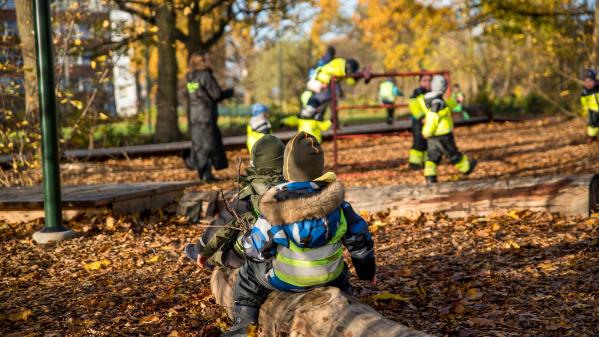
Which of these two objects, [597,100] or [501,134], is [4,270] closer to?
[597,100]

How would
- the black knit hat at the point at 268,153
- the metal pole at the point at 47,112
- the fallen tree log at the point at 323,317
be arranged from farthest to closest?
the metal pole at the point at 47,112 → the black knit hat at the point at 268,153 → the fallen tree log at the point at 323,317

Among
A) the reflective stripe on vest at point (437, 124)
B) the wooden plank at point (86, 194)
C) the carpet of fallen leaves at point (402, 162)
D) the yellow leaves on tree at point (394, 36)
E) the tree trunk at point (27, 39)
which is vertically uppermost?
the yellow leaves on tree at point (394, 36)

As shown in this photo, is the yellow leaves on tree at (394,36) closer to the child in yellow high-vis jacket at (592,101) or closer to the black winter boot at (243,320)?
the child in yellow high-vis jacket at (592,101)

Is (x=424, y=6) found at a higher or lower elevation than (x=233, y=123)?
higher

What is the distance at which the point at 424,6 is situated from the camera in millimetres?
17797

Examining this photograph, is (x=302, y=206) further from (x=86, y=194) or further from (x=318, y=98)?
(x=318, y=98)

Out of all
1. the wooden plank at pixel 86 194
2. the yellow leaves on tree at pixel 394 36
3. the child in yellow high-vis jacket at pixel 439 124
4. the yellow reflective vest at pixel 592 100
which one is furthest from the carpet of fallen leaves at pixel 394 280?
the yellow leaves on tree at pixel 394 36

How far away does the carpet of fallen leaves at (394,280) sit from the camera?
4281mm

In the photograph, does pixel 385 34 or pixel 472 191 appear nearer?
pixel 472 191

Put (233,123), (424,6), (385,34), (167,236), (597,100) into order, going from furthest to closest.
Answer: (385,34) < (233,123) < (424,6) < (597,100) < (167,236)

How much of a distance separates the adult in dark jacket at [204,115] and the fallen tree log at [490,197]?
3.28 metres

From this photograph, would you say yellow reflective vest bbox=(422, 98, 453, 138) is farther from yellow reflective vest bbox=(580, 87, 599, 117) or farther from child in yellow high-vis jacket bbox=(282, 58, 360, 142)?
yellow reflective vest bbox=(580, 87, 599, 117)

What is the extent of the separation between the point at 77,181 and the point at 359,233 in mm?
9092

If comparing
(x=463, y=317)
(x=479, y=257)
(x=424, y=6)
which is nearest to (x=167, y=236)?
(x=479, y=257)
